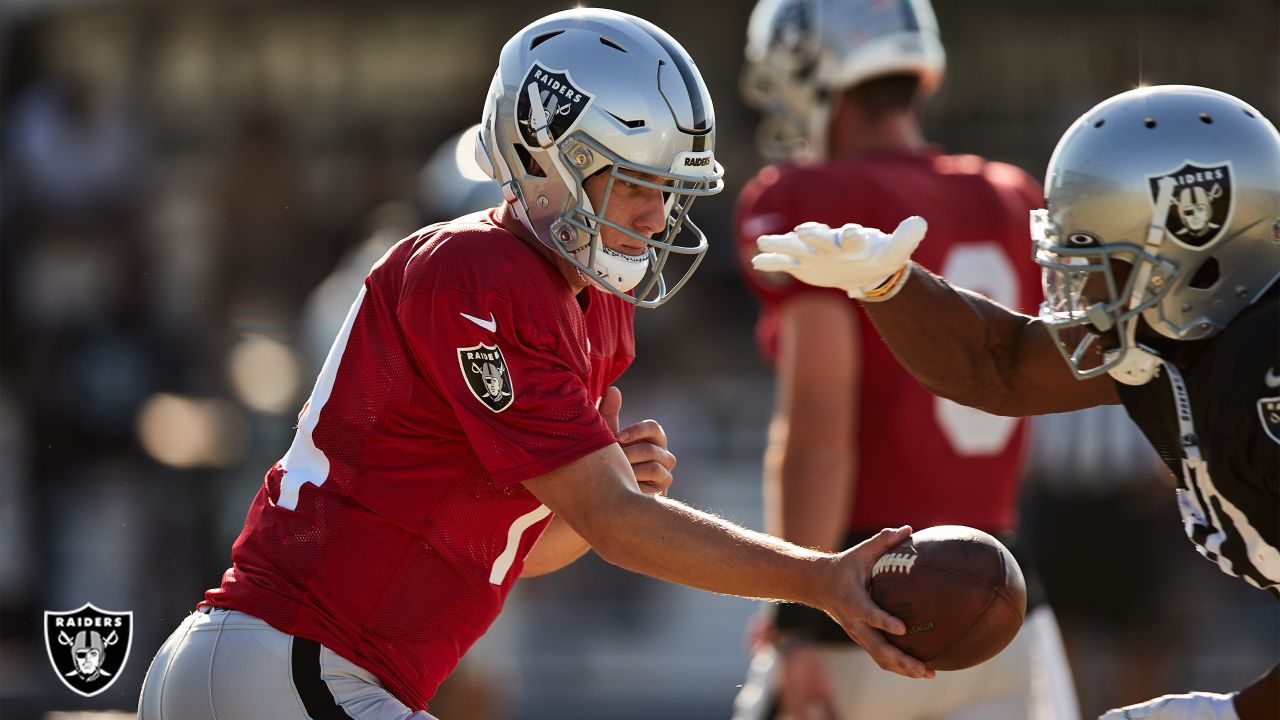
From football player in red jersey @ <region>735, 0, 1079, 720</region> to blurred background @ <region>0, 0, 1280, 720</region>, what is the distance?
236 cm

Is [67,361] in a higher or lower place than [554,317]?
lower

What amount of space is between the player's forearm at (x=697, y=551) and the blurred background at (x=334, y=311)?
141 inches

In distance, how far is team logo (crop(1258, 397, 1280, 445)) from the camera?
2967 mm

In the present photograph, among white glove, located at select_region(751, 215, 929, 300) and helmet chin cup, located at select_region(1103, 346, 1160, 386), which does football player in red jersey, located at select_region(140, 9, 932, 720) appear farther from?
helmet chin cup, located at select_region(1103, 346, 1160, 386)

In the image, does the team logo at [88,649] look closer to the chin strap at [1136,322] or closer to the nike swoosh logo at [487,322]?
the nike swoosh logo at [487,322]

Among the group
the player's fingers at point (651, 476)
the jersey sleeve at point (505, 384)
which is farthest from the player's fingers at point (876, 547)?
the player's fingers at point (651, 476)

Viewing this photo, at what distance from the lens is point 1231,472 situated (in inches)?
122

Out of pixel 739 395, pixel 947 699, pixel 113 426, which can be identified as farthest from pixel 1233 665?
pixel 113 426

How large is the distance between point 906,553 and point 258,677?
1178 millimetres

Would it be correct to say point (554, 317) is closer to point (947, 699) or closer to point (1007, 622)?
point (1007, 622)

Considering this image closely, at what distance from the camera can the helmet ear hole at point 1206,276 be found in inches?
129

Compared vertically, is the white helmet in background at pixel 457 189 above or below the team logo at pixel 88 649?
below

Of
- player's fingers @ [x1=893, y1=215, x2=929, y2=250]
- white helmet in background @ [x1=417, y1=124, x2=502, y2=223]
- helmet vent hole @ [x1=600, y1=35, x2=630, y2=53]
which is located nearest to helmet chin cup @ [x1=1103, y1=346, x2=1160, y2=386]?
player's fingers @ [x1=893, y1=215, x2=929, y2=250]

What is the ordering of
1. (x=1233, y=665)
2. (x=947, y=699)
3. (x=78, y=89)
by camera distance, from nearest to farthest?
1. (x=947, y=699)
2. (x=1233, y=665)
3. (x=78, y=89)
